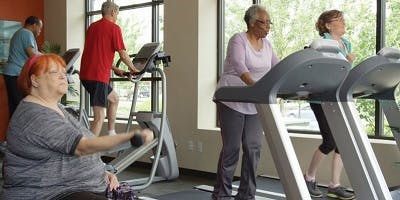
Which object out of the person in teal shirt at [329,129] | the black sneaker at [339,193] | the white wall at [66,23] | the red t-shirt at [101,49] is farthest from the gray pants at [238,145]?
the white wall at [66,23]

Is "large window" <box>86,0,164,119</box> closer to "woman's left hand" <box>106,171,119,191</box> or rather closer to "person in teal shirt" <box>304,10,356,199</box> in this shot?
"person in teal shirt" <box>304,10,356,199</box>

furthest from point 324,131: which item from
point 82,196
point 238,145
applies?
point 82,196

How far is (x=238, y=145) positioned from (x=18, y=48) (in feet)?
9.41

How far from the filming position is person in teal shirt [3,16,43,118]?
5.12m

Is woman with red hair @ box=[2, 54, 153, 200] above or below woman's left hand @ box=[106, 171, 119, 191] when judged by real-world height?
above

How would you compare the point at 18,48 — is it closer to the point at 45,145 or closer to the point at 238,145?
the point at 238,145

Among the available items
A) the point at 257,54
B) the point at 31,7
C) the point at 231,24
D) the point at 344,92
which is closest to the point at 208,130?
the point at 231,24

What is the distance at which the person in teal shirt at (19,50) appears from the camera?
5.12 m

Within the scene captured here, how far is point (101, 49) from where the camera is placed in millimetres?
4406

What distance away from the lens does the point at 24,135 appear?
195 centimetres

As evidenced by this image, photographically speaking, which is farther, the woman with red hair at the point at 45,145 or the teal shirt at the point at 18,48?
the teal shirt at the point at 18,48

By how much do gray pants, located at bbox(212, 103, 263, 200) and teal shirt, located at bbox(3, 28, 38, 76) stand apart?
258cm

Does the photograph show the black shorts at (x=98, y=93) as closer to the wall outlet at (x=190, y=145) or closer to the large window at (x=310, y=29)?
the wall outlet at (x=190, y=145)

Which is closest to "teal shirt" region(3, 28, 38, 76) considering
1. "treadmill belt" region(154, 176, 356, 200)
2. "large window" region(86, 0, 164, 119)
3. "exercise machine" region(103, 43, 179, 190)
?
"exercise machine" region(103, 43, 179, 190)
